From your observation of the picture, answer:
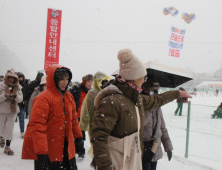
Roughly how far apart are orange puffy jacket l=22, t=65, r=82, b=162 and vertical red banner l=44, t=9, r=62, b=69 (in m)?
7.47

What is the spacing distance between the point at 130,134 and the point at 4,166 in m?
3.12

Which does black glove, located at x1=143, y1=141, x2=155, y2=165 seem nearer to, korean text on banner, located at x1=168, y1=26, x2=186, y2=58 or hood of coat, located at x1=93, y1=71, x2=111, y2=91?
hood of coat, located at x1=93, y1=71, x2=111, y2=91

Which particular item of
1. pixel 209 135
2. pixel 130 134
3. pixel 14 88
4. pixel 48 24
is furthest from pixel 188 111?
pixel 48 24

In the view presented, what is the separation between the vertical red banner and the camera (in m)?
9.58

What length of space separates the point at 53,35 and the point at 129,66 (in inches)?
348

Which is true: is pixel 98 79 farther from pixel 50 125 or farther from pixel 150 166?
pixel 150 166

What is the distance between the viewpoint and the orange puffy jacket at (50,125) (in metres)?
2.17

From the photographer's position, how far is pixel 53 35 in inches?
388

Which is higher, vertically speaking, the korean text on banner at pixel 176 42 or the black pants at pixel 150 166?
the korean text on banner at pixel 176 42

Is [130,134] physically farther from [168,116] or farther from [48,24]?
[48,24]

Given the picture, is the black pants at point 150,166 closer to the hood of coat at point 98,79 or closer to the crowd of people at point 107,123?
the crowd of people at point 107,123

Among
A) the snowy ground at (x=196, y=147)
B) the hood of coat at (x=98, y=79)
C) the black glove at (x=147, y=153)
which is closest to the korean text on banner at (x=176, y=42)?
the snowy ground at (x=196, y=147)

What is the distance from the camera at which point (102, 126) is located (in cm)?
162

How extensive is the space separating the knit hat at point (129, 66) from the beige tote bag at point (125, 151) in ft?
1.67
